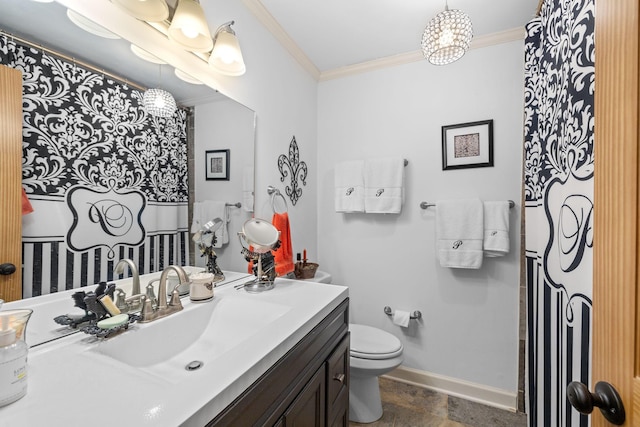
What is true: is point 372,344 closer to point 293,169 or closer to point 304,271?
point 304,271

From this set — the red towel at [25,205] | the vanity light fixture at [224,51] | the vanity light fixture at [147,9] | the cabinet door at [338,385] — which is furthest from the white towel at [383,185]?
the red towel at [25,205]

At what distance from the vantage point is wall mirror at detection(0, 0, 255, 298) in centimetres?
75

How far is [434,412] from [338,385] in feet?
3.19

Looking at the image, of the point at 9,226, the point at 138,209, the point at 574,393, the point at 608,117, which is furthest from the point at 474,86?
the point at 9,226

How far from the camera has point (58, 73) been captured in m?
0.79

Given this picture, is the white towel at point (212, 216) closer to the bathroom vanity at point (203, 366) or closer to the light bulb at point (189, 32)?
the bathroom vanity at point (203, 366)

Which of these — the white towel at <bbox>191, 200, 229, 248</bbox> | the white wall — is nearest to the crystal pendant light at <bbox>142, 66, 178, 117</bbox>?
the white towel at <bbox>191, 200, 229, 248</bbox>

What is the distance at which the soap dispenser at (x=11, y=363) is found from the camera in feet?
1.59

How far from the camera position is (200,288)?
109 centimetres

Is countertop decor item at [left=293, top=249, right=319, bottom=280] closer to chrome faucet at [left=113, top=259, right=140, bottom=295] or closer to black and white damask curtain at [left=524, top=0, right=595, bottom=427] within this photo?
chrome faucet at [left=113, top=259, right=140, bottom=295]

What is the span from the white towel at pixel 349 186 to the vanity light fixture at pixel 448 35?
0.84 metres

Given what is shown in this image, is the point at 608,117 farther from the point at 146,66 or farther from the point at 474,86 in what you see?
the point at 474,86

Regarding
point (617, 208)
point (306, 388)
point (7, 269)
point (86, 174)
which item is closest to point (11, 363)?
point (7, 269)

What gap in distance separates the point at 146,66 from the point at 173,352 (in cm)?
100
